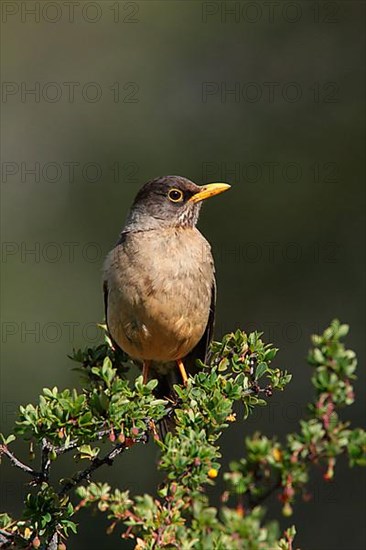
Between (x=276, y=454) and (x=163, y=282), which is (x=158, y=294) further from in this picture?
(x=276, y=454)

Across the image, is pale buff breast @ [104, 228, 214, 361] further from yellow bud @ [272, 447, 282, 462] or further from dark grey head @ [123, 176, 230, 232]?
yellow bud @ [272, 447, 282, 462]

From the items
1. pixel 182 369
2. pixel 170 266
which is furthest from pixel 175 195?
pixel 182 369

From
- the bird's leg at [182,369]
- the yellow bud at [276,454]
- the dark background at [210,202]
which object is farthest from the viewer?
the dark background at [210,202]

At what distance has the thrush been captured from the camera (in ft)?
18.7

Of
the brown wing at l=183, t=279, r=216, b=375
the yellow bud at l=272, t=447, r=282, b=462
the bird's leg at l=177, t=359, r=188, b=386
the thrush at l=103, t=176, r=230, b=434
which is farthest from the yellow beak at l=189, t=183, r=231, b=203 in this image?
the yellow bud at l=272, t=447, r=282, b=462

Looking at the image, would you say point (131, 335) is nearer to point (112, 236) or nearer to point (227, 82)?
point (112, 236)

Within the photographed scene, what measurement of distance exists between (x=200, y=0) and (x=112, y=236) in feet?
12.4

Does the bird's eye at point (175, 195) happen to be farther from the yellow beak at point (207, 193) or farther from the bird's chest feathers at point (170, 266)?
the bird's chest feathers at point (170, 266)

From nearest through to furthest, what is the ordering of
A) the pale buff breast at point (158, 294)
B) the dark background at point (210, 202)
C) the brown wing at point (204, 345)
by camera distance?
the pale buff breast at point (158, 294) < the brown wing at point (204, 345) < the dark background at point (210, 202)

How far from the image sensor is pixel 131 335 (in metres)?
5.75

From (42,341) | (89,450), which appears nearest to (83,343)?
(42,341)

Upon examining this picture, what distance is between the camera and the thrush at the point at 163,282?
5691mm

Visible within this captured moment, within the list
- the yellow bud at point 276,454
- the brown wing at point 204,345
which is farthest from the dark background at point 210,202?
the yellow bud at point 276,454

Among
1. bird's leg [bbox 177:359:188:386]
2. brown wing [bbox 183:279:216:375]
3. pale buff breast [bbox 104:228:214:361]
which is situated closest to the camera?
pale buff breast [bbox 104:228:214:361]
